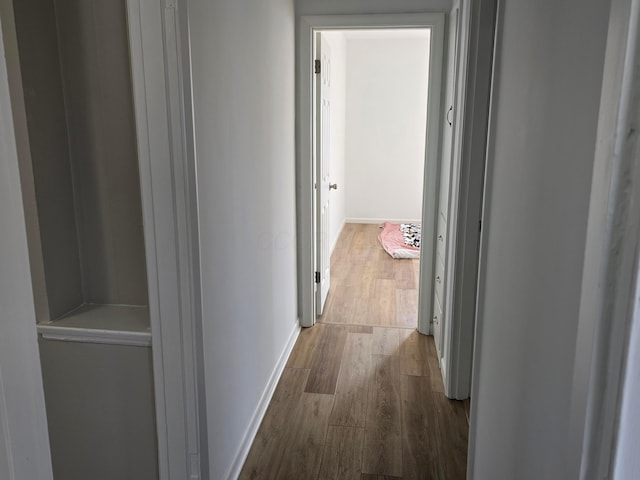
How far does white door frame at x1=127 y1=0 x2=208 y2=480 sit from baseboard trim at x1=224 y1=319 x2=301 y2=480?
402mm

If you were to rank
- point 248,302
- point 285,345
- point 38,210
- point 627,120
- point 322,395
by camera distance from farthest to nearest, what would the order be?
point 285,345 → point 322,395 → point 248,302 → point 38,210 → point 627,120

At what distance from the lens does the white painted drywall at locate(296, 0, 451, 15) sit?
3031 millimetres

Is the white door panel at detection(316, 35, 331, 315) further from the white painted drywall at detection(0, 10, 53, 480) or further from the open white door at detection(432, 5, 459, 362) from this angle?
the white painted drywall at detection(0, 10, 53, 480)

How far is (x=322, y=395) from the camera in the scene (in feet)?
9.08

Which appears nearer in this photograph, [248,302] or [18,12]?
[18,12]

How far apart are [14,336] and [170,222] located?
2.92ft

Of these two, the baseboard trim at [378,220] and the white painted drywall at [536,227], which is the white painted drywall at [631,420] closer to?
the white painted drywall at [536,227]

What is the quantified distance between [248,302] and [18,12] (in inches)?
53.0

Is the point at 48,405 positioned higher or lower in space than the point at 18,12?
lower

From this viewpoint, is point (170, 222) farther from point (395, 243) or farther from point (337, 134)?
point (337, 134)

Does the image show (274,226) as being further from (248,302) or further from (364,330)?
(364,330)

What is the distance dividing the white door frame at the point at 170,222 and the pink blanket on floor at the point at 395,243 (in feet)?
13.5

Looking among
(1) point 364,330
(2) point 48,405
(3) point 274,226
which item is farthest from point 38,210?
(1) point 364,330

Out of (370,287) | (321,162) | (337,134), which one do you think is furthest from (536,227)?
(337,134)
